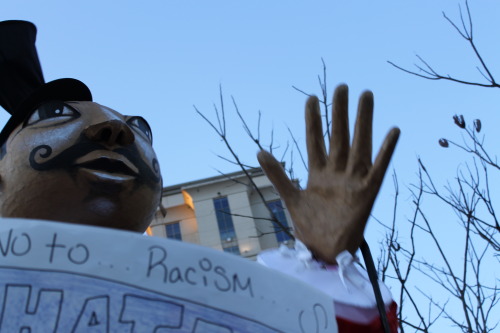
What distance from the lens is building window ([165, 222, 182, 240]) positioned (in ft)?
47.9

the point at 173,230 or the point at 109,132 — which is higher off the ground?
the point at 109,132

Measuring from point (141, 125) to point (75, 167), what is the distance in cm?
41

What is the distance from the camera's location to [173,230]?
48.2ft

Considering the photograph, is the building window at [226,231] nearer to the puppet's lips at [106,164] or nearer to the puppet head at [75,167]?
the puppet head at [75,167]

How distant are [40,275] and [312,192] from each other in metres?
0.82

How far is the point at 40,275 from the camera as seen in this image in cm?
97

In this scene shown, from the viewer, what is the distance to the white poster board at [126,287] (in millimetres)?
942

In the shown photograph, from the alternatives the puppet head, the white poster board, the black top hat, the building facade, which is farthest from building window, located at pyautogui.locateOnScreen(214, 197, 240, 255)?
the white poster board

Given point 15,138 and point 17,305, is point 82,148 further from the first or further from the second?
point 17,305

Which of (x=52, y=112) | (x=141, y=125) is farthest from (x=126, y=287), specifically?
(x=141, y=125)

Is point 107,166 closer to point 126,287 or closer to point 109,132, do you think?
point 109,132

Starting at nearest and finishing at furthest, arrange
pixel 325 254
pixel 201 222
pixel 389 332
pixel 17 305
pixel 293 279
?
pixel 17 305 → pixel 293 279 → pixel 389 332 → pixel 325 254 → pixel 201 222

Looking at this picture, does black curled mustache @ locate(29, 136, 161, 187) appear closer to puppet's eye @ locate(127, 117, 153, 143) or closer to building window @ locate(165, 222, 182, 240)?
puppet's eye @ locate(127, 117, 153, 143)

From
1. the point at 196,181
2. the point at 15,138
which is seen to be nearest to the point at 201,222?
the point at 196,181
